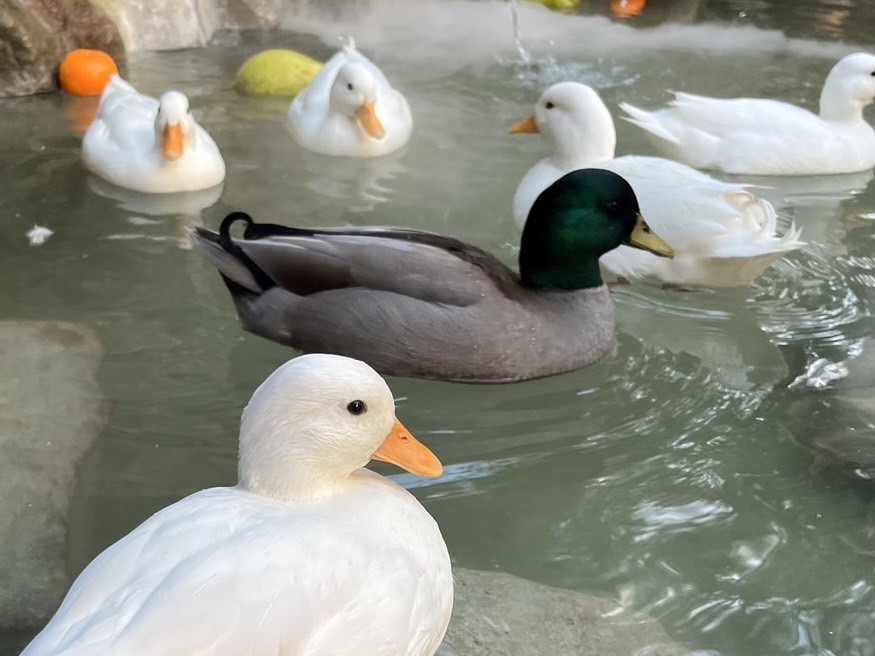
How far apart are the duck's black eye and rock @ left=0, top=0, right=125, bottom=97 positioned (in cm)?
503

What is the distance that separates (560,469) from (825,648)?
91cm

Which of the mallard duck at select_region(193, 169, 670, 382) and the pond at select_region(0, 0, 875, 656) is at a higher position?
the mallard duck at select_region(193, 169, 670, 382)

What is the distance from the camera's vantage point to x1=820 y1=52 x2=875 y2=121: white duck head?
557cm

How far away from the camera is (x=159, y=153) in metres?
5.17

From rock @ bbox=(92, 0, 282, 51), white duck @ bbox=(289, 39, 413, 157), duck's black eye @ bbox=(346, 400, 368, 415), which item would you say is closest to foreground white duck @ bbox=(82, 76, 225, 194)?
white duck @ bbox=(289, 39, 413, 157)

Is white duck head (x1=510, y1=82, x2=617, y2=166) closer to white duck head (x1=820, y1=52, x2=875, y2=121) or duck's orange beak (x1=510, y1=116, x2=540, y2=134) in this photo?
duck's orange beak (x1=510, y1=116, x2=540, y2=134)

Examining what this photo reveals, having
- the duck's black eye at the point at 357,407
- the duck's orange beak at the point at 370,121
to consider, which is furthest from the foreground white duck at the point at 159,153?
the duck's black eye at the point at 357,407

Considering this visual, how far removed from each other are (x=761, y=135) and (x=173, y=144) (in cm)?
281

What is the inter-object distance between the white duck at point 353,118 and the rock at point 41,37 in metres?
1.75

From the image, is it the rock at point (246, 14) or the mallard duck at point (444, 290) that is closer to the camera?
the mallard duck at point (444, 290)

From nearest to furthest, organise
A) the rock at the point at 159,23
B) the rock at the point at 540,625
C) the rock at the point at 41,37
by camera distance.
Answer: the rock at the point at 540,625 < the rock at the point at 41,37 < the rock at the point at 159,23

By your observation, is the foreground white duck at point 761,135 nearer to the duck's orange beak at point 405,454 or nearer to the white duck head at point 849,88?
the white duck head at point 849,88

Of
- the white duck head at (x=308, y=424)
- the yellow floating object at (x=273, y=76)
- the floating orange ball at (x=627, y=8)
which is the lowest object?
the floating orange ball at (x=627, y=8)

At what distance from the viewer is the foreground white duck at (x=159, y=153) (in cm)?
511
